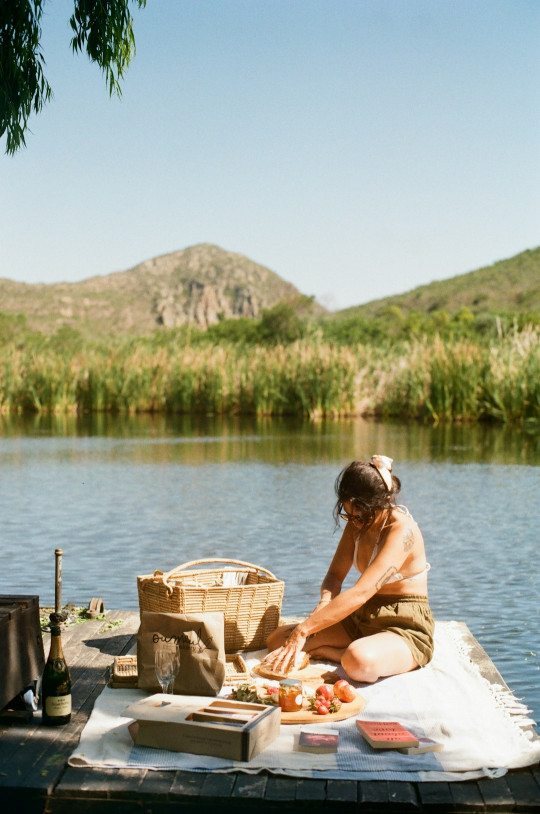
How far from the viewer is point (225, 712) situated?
397 cm

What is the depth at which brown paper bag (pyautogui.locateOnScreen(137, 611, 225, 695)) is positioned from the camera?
14.7 feet

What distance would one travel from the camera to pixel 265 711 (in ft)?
13.0

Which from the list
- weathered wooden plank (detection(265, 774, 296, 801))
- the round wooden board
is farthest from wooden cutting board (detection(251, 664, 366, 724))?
weathered wooden plank (detection(265, 774, 296, 801))

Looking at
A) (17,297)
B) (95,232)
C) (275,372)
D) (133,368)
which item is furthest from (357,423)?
(17,297)

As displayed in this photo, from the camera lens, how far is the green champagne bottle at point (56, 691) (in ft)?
13.6

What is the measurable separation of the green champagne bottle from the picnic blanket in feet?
0.36

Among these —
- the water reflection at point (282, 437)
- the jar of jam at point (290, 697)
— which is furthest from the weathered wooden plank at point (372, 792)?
the water reflection at point (282, 437)

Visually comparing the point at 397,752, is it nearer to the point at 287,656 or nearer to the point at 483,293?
the point at 287,656

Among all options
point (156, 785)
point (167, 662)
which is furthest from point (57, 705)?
point (156, 785)

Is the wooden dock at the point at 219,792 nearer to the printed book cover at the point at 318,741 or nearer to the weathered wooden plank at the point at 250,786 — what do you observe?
the weathered wooden plank at the point at 250,786

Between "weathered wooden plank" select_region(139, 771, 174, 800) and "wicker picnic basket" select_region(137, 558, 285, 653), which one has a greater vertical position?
"wicker picnic basket" select_region(137, 558, 285, 653)

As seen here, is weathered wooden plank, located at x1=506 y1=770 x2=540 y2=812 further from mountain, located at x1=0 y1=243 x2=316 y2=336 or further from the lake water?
mountain, located at x1=0 y1=243 x2=316 y2=336

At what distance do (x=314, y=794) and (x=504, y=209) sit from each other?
64.9 m

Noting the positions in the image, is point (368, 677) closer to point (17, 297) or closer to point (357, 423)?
point (357, 423)
